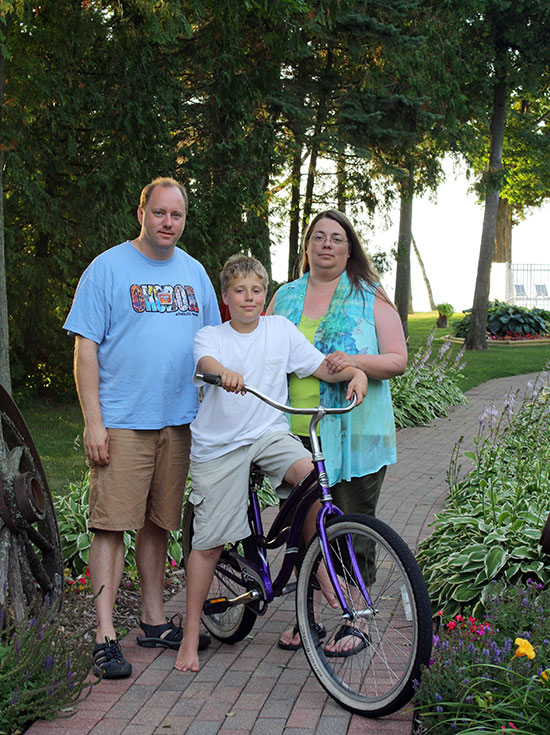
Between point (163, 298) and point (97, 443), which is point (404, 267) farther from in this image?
point (97, 443)

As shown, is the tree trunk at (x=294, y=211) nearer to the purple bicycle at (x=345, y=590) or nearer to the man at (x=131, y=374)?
the man at (x=131, y=374)

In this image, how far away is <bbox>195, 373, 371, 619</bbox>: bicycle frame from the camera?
11.2 feet

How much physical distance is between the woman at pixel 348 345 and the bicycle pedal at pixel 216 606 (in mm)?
321

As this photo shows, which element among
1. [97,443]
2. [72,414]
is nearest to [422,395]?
[72,414]

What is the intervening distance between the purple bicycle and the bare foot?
0.77 feet

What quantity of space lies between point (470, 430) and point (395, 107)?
7.22 metres

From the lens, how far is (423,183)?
1834 cm

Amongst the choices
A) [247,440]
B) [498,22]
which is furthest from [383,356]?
[498,22]

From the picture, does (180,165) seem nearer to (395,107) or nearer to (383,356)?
(395,107)

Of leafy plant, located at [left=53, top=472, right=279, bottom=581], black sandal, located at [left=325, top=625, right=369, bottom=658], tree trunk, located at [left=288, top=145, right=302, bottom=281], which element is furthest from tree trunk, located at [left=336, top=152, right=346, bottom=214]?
black sandal, located at [left=325, top=625, right=369, bottom=658]

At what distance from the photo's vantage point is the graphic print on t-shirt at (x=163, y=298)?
3.82 m

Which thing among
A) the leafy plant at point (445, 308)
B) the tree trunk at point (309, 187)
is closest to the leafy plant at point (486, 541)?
the tree trunk at point (309, 187)

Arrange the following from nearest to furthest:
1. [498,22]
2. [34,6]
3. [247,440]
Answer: [247,440] → [34,6] → [498,22]

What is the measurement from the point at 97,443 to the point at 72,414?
8301 mm
